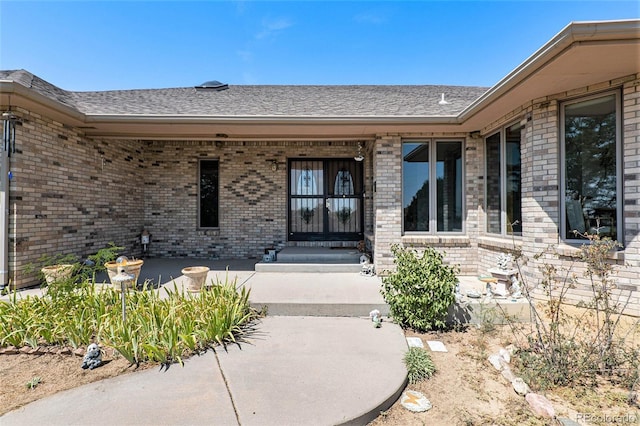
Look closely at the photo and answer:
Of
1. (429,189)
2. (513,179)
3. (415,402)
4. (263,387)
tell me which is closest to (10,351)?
(263,387)

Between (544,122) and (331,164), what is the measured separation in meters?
4.82

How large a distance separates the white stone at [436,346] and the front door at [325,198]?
4614 mm

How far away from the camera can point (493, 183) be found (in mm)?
5449

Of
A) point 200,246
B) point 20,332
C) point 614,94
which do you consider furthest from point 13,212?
point 614,94

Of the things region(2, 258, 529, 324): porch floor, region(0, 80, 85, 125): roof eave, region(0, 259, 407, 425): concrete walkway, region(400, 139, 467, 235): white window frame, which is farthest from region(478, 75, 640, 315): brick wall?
region(0, 80, 85, 125): roof eave

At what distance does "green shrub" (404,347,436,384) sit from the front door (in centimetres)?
504

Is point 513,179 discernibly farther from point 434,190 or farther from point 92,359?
point 92,359

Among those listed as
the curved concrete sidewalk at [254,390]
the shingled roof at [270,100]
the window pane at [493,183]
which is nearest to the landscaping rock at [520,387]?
the curved concrete sidewalk at [254,390]

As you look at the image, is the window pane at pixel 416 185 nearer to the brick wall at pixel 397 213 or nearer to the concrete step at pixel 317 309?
the brick wall at pixel 397 213

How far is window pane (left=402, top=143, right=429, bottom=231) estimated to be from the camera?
575 cm

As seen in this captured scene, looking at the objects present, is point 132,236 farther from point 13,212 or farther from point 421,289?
point 421,289

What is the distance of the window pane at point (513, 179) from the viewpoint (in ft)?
15.8

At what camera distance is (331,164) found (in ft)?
26.0

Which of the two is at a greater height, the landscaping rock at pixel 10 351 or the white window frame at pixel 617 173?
the white window frame at pixel 617 173
